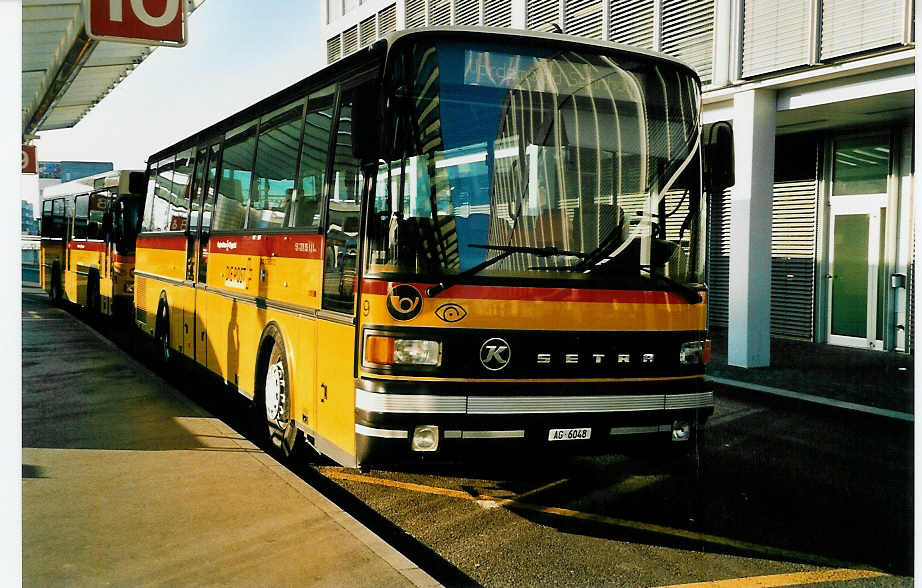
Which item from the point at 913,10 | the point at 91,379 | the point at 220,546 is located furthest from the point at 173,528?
the point at 913,10

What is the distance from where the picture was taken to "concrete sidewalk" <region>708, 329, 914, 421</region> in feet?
35.1

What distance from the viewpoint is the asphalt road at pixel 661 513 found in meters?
5.21

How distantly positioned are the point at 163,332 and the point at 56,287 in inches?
577

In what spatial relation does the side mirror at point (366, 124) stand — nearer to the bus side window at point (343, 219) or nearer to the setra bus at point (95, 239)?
the bus side window at point (343, 219)

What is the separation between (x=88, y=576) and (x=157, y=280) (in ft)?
29.2

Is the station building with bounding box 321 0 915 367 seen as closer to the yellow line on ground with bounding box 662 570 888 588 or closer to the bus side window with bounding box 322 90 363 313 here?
the bus side window with bounding box 322 90 363 313

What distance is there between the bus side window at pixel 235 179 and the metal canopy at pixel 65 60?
4.87 ft

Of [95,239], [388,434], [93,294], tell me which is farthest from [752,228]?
[93,294]

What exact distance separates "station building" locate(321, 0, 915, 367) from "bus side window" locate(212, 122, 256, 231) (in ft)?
23.9

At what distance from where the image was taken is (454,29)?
5.63 meters

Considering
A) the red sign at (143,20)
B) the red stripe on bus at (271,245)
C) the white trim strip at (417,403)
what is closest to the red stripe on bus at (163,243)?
the red stripe on bus at (271,245)

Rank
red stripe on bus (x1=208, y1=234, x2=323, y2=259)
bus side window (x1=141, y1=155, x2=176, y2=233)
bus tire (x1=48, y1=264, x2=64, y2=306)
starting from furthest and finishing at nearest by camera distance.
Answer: bus tire (x1=48, y1=264, x2=64, y2=306)
bus side window (x1=141, y1=155, x2=176, y2=233)
red stripe on bus (x1=208, y1=234, x2=323, y2=259)

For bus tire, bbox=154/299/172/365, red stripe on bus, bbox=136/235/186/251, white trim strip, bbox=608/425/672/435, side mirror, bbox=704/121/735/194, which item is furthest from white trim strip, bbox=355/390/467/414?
bus tire, bbox=154/299/172/365

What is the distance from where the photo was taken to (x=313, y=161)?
7.16 metres
